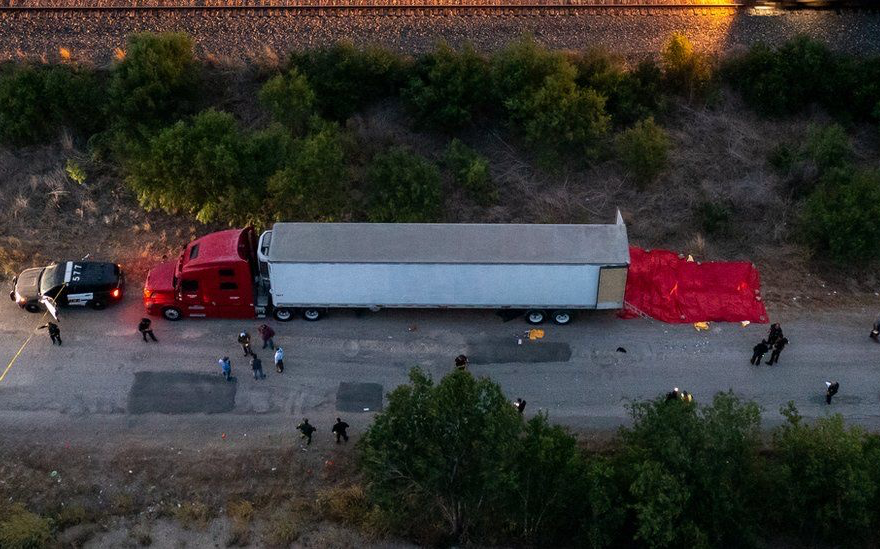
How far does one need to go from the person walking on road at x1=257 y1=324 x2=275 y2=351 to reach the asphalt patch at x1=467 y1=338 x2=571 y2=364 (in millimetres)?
5650

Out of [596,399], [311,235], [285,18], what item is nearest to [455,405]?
[596,399]

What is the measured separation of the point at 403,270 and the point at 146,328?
753 centimetres

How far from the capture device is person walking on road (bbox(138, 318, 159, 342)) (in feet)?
78.1

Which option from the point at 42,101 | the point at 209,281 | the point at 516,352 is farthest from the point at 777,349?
the point at 42,101

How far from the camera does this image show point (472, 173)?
93.0 ft

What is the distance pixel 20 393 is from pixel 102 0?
16.9 m

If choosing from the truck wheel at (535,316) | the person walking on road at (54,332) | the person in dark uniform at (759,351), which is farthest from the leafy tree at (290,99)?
the person in dark uniform at (759,351)

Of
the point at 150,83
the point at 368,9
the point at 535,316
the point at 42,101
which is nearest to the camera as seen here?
the point at 535,316

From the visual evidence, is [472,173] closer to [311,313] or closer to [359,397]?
[311,313]

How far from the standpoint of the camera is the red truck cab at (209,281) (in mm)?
24156

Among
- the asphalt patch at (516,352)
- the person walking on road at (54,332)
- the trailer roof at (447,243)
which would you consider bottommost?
the asphalt patch at (516,352)

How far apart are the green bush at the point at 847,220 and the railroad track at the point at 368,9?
10.2 metres

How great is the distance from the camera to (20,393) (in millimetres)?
22688

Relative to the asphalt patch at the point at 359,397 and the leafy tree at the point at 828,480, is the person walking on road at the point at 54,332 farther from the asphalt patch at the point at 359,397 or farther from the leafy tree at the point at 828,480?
the leafy tree at the point at 828,480
